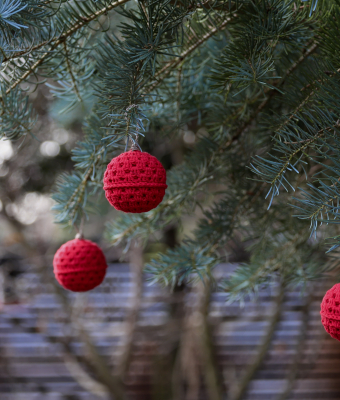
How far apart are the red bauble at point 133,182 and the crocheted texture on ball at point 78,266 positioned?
126 mm

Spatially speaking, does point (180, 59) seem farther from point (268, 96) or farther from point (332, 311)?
point (332, 311)

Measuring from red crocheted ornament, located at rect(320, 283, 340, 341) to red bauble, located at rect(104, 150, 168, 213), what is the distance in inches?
5.8

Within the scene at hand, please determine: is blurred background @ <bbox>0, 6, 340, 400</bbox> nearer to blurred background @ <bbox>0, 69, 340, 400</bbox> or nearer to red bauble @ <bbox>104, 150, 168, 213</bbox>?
blurred background @ <bbox>0, 69, 340, 400</bbox>

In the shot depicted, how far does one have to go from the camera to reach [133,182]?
260 millimetres

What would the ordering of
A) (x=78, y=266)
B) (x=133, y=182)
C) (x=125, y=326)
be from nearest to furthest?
(x=133, y=182) < (x=78, y=266) < (x=125, y=326)

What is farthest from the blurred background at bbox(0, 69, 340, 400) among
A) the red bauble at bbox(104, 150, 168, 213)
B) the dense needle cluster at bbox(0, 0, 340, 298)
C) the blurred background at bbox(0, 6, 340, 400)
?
the red bauble at bbox(104, 150, 168, 213)

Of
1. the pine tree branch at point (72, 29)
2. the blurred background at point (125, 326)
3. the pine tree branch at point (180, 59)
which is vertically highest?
the pine tree branch at point (72, 29)

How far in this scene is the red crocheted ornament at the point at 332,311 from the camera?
26 centimetres

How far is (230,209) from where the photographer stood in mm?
448

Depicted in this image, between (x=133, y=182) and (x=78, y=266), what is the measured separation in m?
0.15

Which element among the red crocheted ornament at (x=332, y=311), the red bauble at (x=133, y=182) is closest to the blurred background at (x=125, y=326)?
the red bauble at (x=133, y=182)

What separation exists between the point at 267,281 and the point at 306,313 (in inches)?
28.7

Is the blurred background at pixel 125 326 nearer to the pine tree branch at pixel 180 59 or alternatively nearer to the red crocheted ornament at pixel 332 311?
the pine tree branch at pixel 180 59

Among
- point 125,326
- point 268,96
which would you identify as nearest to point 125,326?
point 125,326
